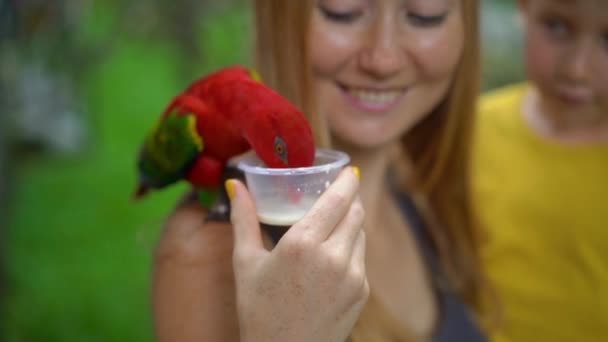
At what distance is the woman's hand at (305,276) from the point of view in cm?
62

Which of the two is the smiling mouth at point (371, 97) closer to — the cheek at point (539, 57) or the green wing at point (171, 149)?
the green wing at point (171, 149)

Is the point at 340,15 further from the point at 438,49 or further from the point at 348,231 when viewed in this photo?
the point at 348,231

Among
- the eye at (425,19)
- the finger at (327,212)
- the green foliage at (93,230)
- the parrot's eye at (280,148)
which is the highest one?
the eye at (425,19)

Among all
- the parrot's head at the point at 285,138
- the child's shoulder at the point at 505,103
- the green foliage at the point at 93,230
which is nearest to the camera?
the parrot's head at the point at 285,138

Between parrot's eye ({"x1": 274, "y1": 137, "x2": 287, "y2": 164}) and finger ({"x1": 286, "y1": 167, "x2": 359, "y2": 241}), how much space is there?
0.32 feet

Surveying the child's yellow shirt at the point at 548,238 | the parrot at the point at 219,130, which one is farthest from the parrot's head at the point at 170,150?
the child's yellow shirt at the point at 548,238

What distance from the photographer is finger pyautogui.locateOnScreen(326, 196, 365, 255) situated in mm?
639

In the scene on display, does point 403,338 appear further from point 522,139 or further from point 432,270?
point 522,139

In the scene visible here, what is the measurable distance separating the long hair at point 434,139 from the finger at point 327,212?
292mm

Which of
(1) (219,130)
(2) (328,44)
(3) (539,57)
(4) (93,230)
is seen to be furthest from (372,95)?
(4) (93,230)

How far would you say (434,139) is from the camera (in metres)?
1.25

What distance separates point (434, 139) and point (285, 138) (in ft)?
1.97

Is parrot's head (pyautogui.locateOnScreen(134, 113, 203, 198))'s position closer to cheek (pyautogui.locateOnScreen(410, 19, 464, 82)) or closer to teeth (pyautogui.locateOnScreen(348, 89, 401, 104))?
teeth (pyautogui.locateOnScreen(348, 89, 401, 104))

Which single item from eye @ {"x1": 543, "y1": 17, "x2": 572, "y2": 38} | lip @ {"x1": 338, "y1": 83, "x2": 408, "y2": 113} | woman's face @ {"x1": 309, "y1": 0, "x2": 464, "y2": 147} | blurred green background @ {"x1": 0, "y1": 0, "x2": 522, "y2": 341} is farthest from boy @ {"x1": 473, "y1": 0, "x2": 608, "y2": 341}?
blurred green background @ {"x1": 0, "y1": 0, "x2": 522, "y2": 341}
